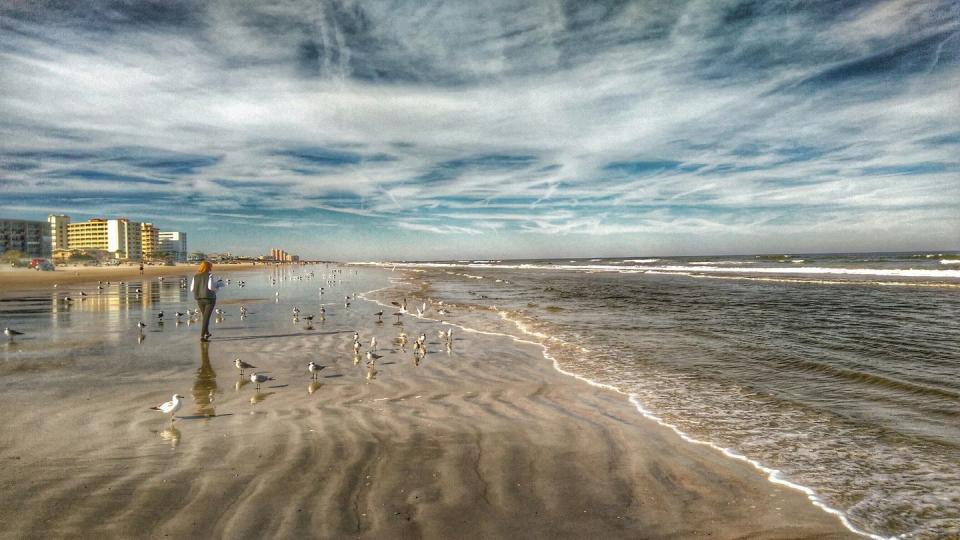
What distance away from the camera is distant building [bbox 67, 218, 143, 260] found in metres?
171

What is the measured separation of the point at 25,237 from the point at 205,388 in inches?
7638

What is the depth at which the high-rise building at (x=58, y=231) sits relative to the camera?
170750 mm

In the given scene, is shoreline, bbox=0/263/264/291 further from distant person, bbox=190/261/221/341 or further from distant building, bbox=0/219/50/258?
distant building, bbox=0/219/50/258

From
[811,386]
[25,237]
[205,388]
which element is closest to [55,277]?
[205,388]

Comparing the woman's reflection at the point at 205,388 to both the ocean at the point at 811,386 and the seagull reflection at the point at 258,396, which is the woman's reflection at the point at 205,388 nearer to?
the seagull reflection at the point at 258,396

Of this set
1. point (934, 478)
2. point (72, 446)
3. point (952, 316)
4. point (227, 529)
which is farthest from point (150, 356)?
point (952, 316)

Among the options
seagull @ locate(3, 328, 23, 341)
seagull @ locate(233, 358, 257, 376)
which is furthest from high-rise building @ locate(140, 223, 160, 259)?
seagull @ locate(233, 358, 257, 376)

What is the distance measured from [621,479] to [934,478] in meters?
3.93

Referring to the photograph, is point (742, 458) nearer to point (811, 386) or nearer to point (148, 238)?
Result: point (811, 386)

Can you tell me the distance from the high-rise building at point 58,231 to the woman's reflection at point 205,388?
211794 millimetres

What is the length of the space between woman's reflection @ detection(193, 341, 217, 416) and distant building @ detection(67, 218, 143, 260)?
192718 mm

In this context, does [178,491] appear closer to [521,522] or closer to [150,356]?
[521,522]

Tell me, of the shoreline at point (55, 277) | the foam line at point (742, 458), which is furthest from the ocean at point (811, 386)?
the shoreline at point (55, 277)

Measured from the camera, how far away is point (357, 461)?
5.95 m
